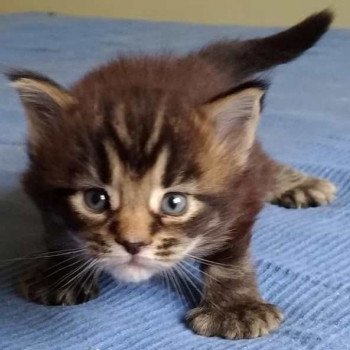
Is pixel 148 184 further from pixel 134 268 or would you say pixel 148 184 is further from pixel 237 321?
pixel 237 321

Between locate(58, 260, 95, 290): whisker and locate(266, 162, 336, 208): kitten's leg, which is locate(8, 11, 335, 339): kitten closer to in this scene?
locate(58, 260, 95, 290): whisker

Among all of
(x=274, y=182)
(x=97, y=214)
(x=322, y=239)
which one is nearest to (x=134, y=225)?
(x=97, y=214)

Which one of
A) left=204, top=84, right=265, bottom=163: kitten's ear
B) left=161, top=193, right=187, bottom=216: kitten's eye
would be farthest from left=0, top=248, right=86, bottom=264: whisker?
left=204, top=84, right=265, bottom=163: kitten's ear

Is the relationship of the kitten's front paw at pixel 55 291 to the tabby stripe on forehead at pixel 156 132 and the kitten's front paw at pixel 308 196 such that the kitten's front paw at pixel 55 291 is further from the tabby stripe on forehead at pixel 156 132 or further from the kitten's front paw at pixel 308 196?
the kitten's front paw at pixel 308 196

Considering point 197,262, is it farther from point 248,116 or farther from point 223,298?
point 248,116

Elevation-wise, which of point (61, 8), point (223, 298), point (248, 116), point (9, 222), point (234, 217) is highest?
point (248, 116)

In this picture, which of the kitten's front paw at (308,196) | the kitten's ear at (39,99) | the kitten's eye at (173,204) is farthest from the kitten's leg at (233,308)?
the kitten's front paw at (308,196)
